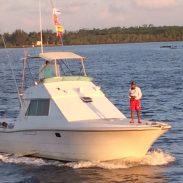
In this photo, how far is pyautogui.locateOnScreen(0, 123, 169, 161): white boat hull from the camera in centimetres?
2152

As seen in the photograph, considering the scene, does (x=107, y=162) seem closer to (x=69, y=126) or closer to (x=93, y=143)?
(x=93, y=143)

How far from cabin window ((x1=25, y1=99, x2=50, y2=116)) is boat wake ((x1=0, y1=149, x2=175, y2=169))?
5.35 feet

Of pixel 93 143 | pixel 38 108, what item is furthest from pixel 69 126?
pixel 38 108

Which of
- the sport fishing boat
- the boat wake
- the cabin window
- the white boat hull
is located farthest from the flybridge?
the boat wake

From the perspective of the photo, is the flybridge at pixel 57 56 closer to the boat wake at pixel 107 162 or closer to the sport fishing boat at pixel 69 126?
→ the sport fishing boat at pixel 69 126

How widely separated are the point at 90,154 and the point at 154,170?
2.18m

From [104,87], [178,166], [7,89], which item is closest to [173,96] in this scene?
[104,87]

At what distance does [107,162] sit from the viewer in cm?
2216

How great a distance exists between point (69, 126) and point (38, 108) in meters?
1.93

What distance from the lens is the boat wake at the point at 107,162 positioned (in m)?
22.1

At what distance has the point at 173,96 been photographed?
4488 cm

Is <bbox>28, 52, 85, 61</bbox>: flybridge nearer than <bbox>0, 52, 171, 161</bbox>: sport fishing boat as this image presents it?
No

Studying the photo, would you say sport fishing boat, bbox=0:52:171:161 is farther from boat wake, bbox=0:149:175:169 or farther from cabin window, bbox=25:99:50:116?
boat wake, bbox=0:149:175:169

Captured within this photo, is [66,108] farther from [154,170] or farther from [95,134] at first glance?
[154,170]
